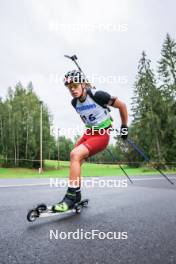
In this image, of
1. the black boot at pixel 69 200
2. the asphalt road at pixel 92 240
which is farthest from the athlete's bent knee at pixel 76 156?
the asphalt road at pixel 92 240

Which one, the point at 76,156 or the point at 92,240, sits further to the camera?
the point at 76,156

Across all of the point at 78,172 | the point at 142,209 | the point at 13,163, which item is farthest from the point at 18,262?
the point at 13,163

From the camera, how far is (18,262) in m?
2.15

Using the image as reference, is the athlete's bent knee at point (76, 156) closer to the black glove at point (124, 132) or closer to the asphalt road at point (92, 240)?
the black glove at point (124, 132)

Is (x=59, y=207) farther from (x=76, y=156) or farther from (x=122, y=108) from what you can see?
(x=122, y=108)

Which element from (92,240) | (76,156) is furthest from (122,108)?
(92,240)

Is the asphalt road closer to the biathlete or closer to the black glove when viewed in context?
the biathlete

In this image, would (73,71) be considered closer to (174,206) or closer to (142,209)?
(142,209)

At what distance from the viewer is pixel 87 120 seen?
14.7ft

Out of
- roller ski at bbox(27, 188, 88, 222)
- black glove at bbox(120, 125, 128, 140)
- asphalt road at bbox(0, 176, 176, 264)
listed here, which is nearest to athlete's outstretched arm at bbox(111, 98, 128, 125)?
black glove at bbox(120, 125, 128, 140)

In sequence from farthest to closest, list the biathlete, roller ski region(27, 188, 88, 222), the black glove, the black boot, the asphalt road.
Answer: the black glove
the biathlete
the black boot
roller ski region(27, 188, 88, 222)
the asphalt road

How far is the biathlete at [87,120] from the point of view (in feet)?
13.5

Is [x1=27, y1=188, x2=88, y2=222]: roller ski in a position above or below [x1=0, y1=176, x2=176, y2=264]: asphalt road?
above

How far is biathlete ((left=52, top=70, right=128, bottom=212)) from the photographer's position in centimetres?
412
